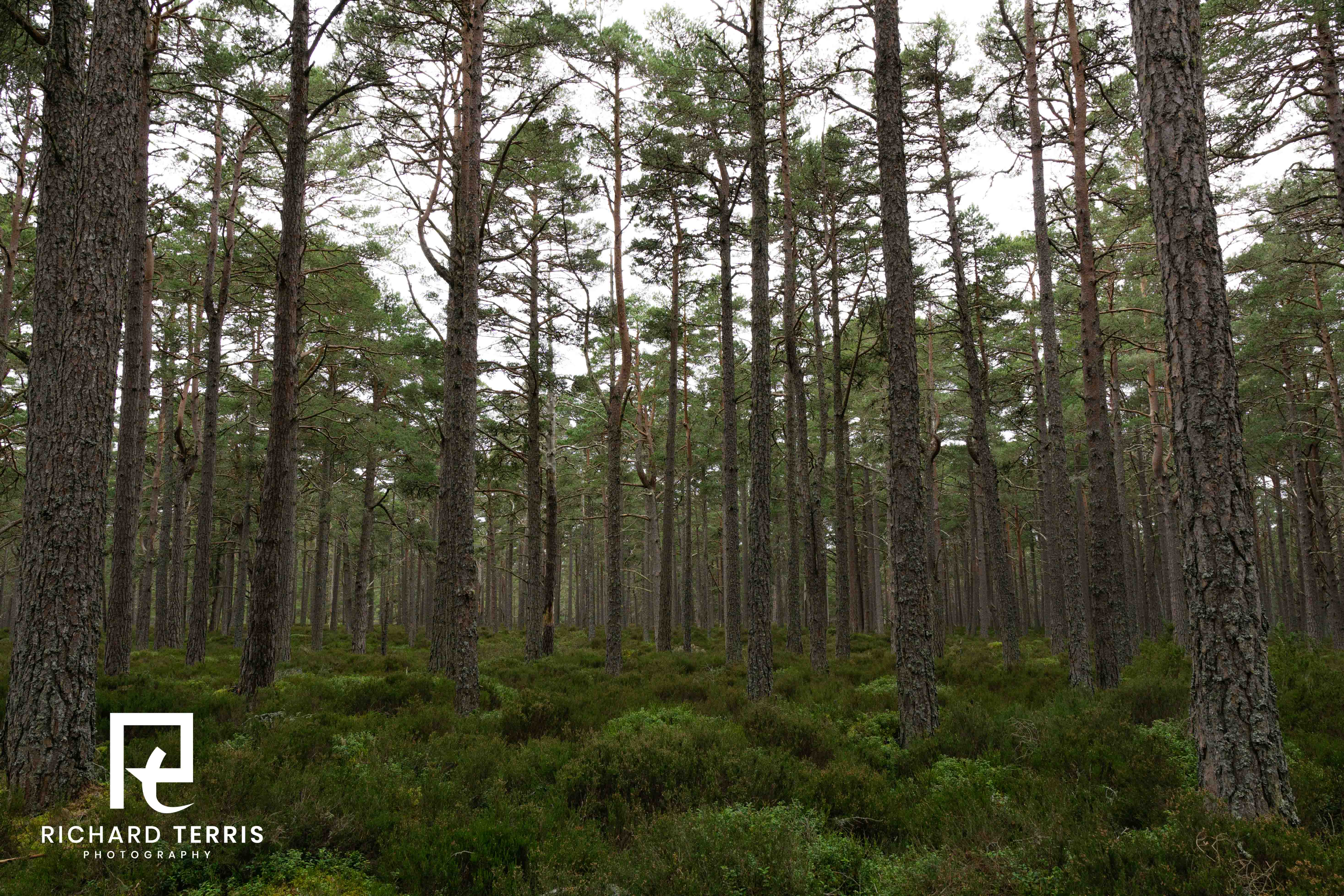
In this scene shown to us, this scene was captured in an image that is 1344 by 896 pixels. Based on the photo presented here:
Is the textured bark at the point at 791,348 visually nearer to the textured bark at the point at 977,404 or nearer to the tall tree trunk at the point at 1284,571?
the textured bark at the point at 977,404

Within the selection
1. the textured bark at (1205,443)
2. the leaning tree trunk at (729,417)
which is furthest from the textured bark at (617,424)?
the textured bark at (1205,443)

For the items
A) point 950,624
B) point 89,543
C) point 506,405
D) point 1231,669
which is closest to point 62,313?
point 89,543

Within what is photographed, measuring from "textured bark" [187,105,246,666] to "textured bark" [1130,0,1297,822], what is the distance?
Answer: 15.0 m

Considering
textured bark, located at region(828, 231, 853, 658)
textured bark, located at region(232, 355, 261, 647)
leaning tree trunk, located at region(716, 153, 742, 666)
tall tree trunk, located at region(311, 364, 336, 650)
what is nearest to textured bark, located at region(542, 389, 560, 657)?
leaning tree trunk, located at region(716, 153, 742, 666)

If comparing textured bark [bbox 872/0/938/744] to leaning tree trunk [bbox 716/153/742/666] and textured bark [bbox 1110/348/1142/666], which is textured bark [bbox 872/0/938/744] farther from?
textured bark [bbox 1110/348/1142/666]

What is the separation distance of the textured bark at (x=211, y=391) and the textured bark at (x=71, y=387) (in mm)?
8110

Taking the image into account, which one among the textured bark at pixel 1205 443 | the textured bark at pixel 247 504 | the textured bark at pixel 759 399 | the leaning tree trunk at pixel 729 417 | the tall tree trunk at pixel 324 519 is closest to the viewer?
the textured bark at pixel 1205 443

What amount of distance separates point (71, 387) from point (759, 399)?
8066 mm

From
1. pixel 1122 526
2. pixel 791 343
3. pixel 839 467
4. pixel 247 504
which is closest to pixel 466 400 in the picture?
pixel 791 343

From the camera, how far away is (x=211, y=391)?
564 inches

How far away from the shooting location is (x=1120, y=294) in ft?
67.9

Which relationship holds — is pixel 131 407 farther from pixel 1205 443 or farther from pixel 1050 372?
pixel 1050 372

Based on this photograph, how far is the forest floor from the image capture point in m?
4.16

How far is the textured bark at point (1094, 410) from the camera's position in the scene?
1132 cm
